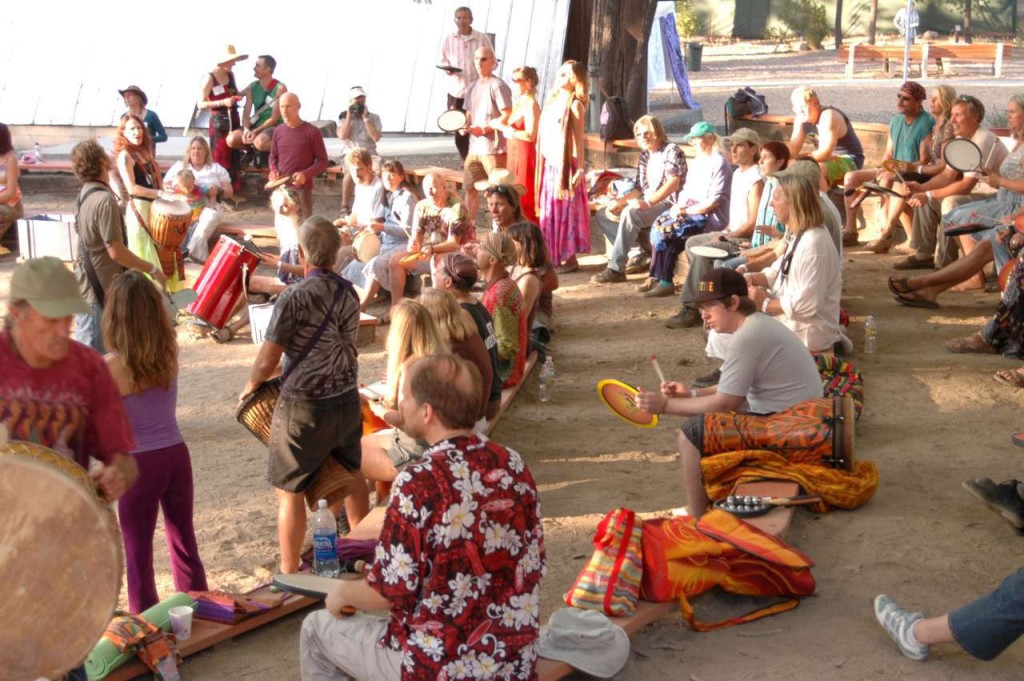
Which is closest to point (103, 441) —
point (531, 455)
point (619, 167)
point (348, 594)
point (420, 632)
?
point (348, 594)

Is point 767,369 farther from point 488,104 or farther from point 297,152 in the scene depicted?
point 297,152

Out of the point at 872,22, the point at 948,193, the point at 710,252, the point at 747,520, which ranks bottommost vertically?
the point at 747,520

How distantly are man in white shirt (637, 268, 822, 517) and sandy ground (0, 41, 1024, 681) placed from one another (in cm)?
52

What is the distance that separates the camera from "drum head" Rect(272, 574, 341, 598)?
453 centimetres

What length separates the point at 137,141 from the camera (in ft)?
35.2

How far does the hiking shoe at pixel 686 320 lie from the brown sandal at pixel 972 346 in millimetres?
1866

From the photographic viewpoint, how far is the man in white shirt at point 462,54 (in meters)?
13.8

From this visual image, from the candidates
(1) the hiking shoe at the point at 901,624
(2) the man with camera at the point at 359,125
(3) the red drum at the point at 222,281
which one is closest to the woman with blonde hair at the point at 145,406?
(1) the hiking shoe at the point at 901,624

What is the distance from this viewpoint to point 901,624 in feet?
14.9

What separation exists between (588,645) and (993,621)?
4.40 feet

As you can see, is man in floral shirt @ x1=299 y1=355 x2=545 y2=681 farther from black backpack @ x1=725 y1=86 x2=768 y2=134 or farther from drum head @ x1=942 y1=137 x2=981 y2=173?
black backpack @ x1=725 y1=86 x2=768 y2=134

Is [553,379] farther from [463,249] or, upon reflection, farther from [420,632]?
[420,632]

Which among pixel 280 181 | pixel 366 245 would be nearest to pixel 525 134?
pixel 366 245

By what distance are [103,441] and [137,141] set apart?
7332mm
